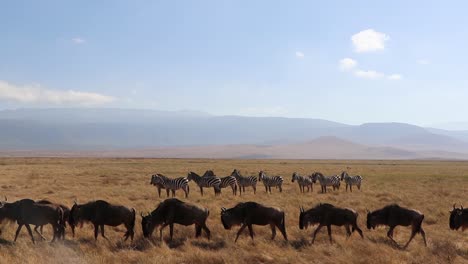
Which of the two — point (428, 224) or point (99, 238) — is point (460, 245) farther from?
point (99, 238)

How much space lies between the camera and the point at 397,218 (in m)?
13.6

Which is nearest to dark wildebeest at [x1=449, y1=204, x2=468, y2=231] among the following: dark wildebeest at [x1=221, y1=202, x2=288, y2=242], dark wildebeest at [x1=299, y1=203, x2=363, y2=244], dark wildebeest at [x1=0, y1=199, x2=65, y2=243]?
Result: dark wildebeest at [x1=299, y1=203, x2=363, y2=244]

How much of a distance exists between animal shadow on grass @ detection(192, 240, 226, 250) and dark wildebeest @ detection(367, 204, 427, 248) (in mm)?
5006

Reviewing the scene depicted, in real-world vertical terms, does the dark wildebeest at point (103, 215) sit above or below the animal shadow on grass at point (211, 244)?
above

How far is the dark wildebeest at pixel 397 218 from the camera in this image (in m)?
13.4

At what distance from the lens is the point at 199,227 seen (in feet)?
45.0

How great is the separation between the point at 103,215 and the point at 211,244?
11.8 feet

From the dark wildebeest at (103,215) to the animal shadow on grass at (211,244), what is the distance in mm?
2108

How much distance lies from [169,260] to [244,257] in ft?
6.98

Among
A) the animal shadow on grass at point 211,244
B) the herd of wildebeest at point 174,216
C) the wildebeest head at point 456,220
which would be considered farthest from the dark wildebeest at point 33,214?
the wildebeest head at point 456,220

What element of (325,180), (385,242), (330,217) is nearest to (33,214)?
(330,217)

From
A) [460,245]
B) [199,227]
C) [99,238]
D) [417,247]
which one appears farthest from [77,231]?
[460,245]

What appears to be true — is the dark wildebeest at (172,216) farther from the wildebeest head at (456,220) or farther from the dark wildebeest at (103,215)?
the wildebeest head at (456,220)

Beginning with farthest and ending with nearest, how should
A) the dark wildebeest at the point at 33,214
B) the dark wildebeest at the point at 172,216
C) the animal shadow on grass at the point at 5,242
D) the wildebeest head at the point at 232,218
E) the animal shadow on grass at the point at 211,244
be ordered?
the wildebeest head at the point at 232,218, the dark wildebeest at the point at 172,216, the dark wildebeest at the point at 33,214, the animal shadow on grass at the point at 211,244, the animal shadow on grass at the point at 5,242
